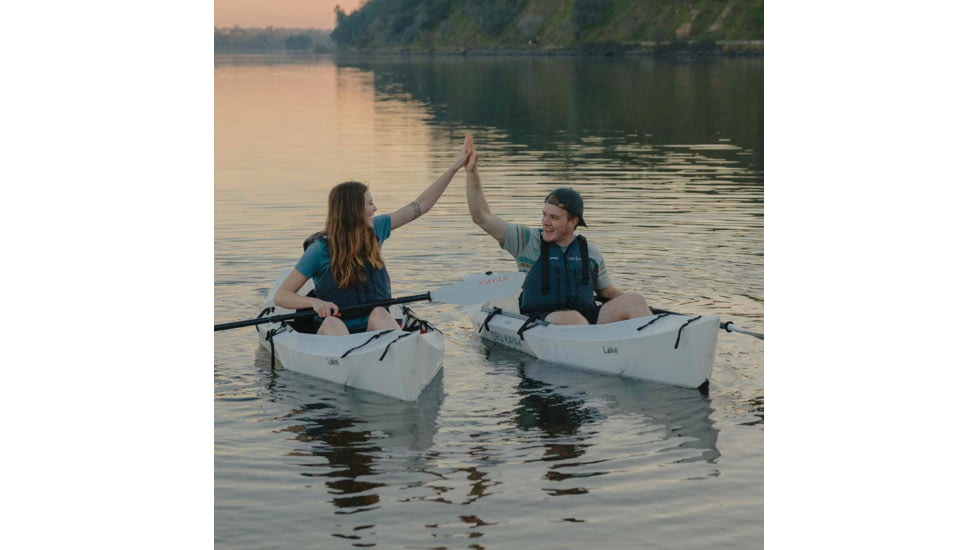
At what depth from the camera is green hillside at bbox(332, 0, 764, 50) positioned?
82938 mm

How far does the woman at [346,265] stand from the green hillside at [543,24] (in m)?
72.8

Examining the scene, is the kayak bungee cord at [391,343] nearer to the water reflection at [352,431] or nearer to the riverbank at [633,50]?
the water reflection at [352,431]

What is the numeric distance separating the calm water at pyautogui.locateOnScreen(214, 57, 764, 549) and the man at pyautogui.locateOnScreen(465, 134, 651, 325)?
50cm

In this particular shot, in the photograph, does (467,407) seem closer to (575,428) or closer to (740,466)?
(575,428)

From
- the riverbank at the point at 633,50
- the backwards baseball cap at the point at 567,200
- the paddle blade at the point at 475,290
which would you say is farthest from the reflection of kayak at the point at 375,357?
the riverbank at the point at 633,50

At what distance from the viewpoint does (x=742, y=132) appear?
29.5 meters

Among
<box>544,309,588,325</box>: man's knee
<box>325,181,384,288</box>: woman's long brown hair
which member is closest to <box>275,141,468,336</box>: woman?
<box>325,181,384,288</box>: woman's long brown hair

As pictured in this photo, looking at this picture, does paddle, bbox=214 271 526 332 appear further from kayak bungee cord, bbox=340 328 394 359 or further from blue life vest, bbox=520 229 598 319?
kayak bungee cord, bbox=340 328 394 359

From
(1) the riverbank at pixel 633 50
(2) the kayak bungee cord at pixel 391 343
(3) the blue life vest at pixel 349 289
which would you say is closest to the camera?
(2) the kayak bungee cord at pixel 391 343

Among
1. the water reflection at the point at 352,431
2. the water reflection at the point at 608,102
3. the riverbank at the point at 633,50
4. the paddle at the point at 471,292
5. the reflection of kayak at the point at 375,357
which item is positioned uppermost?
the riverbank at the point at 633,50

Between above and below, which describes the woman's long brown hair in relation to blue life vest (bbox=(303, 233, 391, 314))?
above

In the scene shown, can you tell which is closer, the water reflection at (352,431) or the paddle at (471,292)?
the water reflection at (352,431)

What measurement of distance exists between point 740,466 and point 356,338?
2.91m

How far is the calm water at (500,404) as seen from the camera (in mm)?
6617
